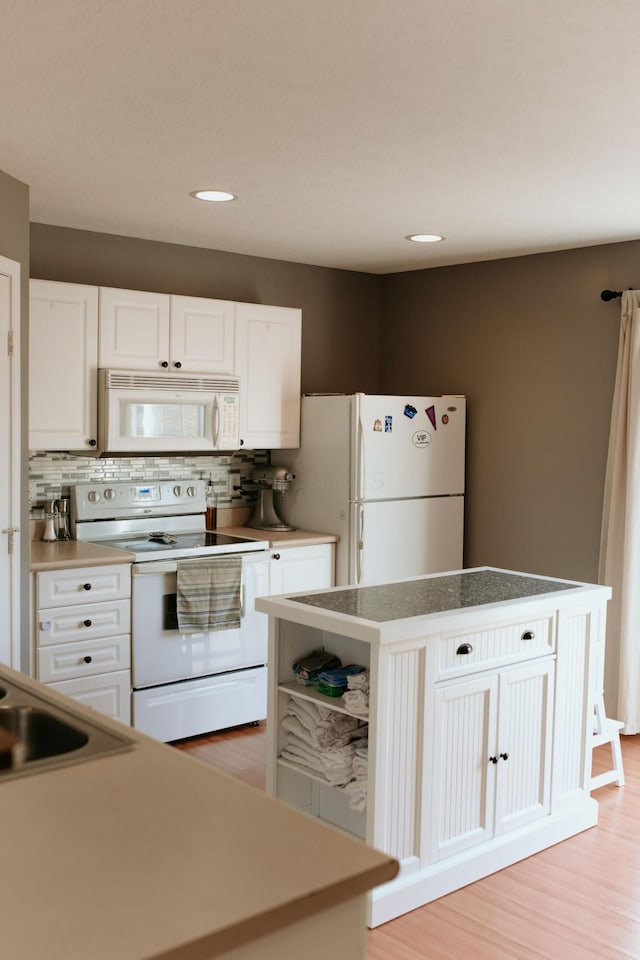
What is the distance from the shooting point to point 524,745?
3262mm

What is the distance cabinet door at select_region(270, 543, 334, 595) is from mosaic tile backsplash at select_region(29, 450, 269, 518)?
0.66 meters

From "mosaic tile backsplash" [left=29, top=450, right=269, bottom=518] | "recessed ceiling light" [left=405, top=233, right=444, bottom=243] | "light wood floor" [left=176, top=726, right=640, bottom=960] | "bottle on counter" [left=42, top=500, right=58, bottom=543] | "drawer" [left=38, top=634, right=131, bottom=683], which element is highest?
"recessed ceiling light" [left=405, top=233, right=444, bottom=243]

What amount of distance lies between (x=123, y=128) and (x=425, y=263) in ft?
9.19

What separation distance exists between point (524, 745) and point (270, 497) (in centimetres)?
228

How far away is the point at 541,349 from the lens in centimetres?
502

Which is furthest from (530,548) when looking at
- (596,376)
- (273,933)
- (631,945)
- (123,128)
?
(273,933)

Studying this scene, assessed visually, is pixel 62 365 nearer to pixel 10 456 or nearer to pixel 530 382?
pixel 10 456

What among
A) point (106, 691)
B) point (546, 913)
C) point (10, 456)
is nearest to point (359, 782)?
point (546, 913)

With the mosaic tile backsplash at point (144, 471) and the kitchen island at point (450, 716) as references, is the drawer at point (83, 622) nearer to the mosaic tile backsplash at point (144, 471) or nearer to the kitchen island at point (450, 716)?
the mosaic tile backsplash at point (144, 471)

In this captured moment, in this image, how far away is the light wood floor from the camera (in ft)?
8.89

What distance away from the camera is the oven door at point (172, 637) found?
4.20 metres

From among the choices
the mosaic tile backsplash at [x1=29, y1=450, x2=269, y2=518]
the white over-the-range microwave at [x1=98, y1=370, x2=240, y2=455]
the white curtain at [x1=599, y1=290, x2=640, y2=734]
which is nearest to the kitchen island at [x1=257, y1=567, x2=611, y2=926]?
the white curtain at [x1=599, y1=290, x2=640, y2=734]

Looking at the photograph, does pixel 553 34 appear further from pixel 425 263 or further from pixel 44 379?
pixel 425 263

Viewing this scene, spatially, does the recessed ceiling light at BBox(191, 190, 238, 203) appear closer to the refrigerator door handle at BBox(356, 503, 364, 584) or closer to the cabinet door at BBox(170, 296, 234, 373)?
the cabinet door at BBox(170, 296, 234, 373)
